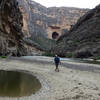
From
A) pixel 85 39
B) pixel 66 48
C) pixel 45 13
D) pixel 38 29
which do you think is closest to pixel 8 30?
pixel 66 48

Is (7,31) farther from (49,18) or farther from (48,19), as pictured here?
(49,18)

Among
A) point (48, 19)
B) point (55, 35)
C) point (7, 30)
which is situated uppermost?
point (48, 19)

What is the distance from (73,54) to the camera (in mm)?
36062

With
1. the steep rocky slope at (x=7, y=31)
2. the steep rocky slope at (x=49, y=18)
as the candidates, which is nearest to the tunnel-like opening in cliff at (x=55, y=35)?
the steep rocky slope at (x=49, y=18)

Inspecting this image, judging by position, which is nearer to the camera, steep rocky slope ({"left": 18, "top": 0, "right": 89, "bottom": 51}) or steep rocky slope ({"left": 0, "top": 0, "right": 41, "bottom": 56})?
steep rocky slope ({"left": 0, "top": 0, "right": 41, "bottom": 56})

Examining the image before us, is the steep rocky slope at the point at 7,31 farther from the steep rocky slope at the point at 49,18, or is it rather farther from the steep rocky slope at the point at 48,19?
the steep rocky slope at the point at 49,18

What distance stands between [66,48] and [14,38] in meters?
16.7

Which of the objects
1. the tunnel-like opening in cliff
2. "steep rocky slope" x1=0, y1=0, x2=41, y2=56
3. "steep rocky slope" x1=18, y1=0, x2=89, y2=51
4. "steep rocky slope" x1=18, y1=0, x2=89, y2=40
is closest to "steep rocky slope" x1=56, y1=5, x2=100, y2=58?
"steep rocky slope" x1=0, y1=0, x2=41, y2=56

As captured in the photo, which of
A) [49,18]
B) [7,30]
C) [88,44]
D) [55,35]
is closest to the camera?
[88,44]

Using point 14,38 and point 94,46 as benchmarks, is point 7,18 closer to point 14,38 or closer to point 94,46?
point 14,38

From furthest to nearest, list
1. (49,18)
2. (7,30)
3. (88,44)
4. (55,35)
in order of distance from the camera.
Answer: (49,18), (55,35), (7,30), (88,44)

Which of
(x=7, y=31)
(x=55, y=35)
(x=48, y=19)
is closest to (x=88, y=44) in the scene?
(x=7, y=31)

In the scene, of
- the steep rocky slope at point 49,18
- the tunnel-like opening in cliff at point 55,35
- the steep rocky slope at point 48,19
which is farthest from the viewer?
the tunnel-like opening in cliff at point 55,35

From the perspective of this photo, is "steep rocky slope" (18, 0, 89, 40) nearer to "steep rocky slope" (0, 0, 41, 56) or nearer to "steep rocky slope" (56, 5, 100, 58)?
"steep rocky slope" (56, 5, 100, 58)
